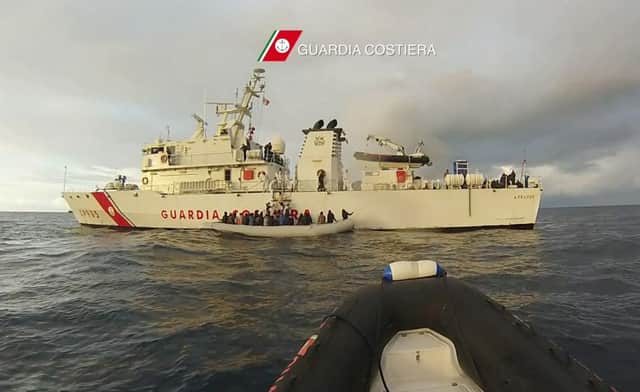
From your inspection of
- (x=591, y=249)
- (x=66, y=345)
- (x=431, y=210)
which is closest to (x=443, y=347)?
(x=66, y=345)

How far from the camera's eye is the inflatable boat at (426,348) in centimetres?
252

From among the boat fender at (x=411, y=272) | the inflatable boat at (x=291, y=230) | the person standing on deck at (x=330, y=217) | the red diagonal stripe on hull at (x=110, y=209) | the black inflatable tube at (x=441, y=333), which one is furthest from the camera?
the red diagonal stripe on hull at (x=110, y=209)

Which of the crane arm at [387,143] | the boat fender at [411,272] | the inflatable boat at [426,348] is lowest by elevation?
the inflatable boat at [426,348]

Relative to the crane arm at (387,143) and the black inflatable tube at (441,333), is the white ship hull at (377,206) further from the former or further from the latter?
the black inflatable tube at (441,333)

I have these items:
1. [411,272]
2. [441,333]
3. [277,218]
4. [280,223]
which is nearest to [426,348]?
[441,333]

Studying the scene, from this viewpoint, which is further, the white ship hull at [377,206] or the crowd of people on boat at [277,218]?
the white ship hull at [377,206]

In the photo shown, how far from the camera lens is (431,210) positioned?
19344mm

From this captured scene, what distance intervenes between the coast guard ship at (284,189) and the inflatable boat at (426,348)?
16.4 metres

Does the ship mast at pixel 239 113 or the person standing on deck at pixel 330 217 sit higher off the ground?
the ship mast at pixel 239 113

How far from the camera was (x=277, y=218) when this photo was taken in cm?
1912

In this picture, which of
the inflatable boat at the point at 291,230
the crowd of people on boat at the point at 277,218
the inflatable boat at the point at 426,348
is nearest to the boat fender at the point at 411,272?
the inflatable boat at the point at 426,348

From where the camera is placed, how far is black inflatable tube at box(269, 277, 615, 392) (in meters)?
2.48

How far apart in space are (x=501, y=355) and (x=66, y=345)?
5551 millimetres

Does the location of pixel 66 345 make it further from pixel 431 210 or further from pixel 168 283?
pixel 431 210
